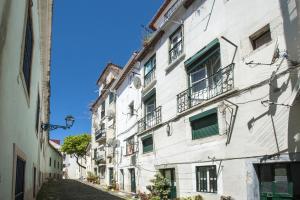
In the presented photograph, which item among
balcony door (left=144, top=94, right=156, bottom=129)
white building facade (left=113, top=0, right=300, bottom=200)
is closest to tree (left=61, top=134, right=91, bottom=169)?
balcony door (left=144, top=94, right=156, bottom=129)

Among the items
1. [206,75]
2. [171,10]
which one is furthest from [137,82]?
[206,75]

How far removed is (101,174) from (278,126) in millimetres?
29484

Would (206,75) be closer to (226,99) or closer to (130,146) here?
(226,99)

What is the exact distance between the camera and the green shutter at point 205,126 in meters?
12.4

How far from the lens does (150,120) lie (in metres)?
20.0

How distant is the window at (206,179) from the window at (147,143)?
20.9 ft

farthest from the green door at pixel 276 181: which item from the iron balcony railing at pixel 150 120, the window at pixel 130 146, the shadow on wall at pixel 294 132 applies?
the window at pixel 130 146

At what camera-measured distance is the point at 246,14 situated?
10938 mm

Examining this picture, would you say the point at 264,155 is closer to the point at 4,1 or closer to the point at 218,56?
the point at 218,56

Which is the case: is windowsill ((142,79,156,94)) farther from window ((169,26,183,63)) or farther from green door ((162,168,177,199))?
green door ((162,168,177,199))

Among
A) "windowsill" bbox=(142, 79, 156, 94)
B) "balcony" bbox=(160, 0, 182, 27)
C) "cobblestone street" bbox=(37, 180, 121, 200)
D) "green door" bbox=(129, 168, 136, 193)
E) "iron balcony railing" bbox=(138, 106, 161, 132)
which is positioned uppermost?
"balcony" bbox=(160, 0, 182, 27)

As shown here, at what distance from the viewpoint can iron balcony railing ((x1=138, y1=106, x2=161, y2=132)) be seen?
18.4m

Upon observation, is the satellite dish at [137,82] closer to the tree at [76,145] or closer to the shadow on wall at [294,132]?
the shadow on wall at [294,132]

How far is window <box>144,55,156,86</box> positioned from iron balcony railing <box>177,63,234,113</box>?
15.5 ft
